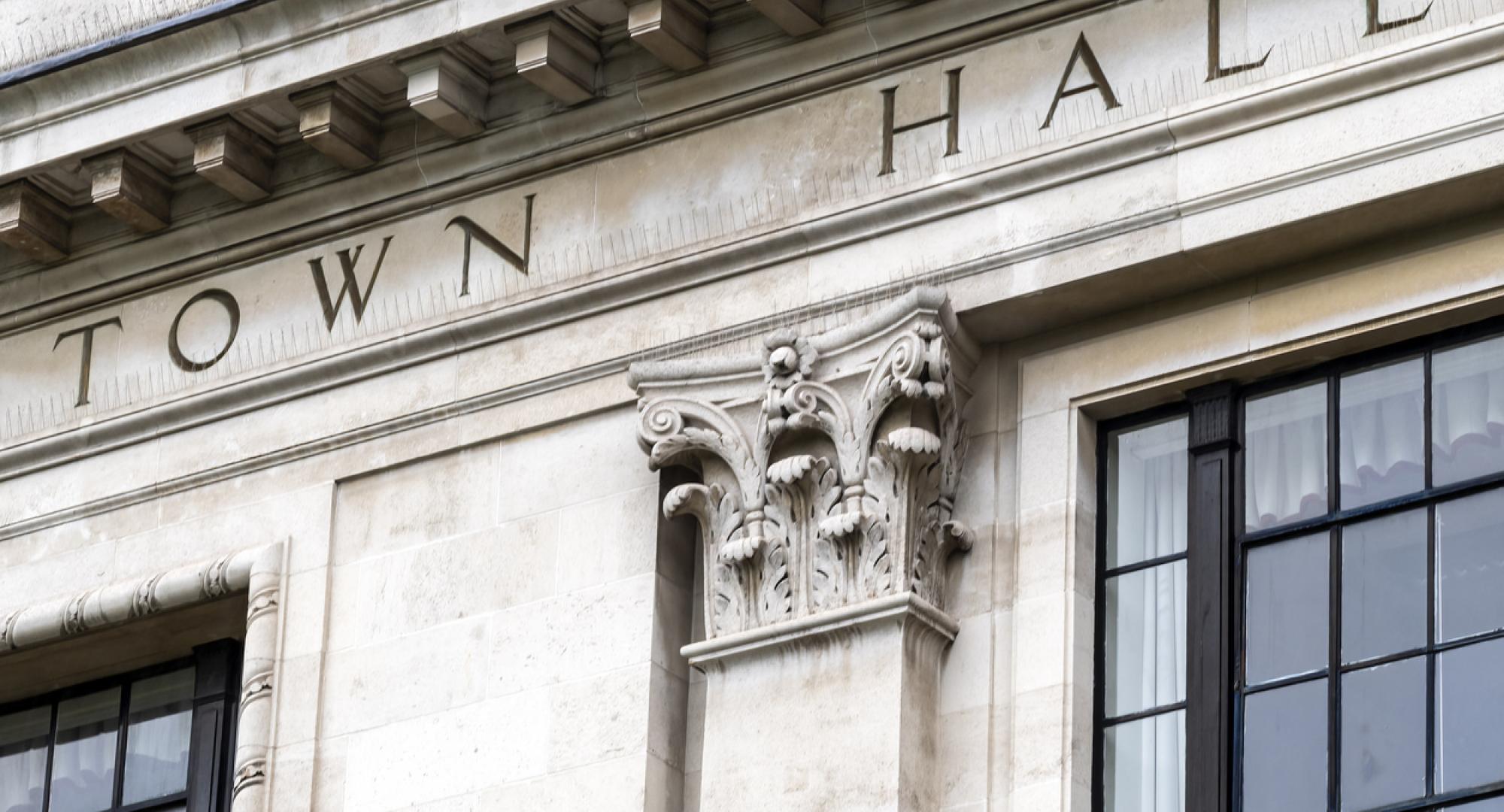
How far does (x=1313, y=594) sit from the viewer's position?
17.6 meters

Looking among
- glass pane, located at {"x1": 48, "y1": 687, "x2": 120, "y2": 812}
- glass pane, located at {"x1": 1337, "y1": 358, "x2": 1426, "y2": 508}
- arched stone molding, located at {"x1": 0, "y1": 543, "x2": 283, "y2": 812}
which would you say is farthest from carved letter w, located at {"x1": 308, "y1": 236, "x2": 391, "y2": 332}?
glass pane, located at {"x1": 1337, "y1": 358, "x2": 1426, "y2": 508}

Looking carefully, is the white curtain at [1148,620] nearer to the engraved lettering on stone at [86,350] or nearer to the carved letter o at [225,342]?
the carved letter o at [225,342]

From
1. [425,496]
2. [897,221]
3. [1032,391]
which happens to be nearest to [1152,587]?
[1032,391]

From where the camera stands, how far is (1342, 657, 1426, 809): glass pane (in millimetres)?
16938

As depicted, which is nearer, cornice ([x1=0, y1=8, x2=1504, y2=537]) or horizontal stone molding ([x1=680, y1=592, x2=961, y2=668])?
cornice ([x1=0, y1=8, x2=1504, y2=537])

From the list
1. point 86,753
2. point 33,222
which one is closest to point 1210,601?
point 86,753

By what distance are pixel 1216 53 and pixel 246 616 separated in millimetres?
6521

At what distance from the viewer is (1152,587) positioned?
18.3 meters

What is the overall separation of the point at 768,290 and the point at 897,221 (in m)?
0.84

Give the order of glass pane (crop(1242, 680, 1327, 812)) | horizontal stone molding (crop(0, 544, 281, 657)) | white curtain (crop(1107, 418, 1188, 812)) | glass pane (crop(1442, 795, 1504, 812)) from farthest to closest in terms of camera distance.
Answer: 1. horizontal stone molding (crop(0, 544, 281, 657))
2. white curtain (crop(1107, 418, 1188, 812))
3. glass pane (crop(1242, 680, 1327, 812))
4. glass pane (crop(1442, 795, 1504, 812))

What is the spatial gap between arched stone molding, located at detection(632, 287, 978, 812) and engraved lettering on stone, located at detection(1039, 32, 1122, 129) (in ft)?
4.18

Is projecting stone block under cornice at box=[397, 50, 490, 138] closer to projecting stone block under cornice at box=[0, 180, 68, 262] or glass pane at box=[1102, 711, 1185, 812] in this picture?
projecting stone block under cornice at box=[0, 180, 68, 262]

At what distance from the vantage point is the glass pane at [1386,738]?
55.6 feet

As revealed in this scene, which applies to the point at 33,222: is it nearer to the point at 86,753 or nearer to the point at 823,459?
the point at 86,753
